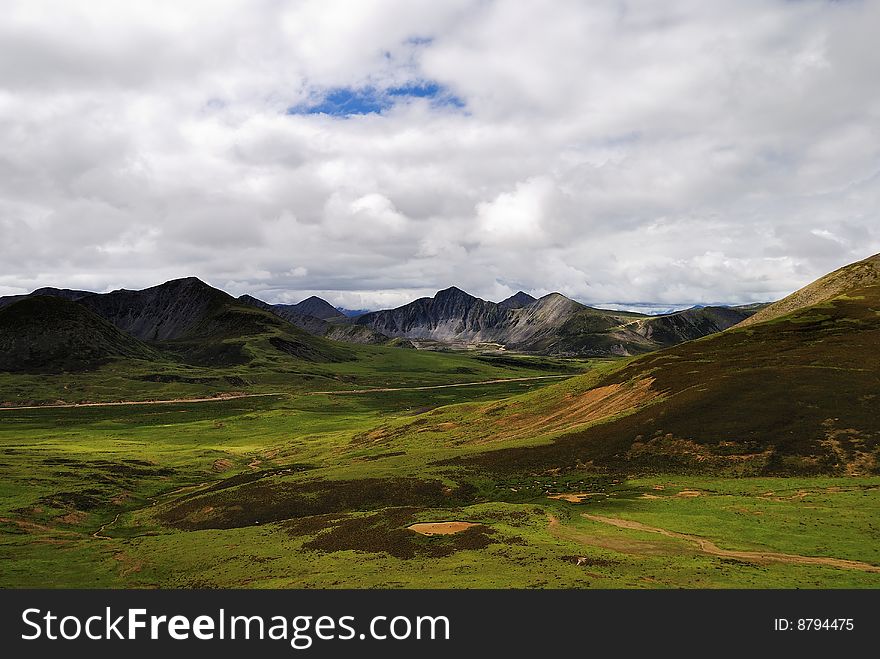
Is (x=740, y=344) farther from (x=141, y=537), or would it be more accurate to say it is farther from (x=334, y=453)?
(x=141, y=537)

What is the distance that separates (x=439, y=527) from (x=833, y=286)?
206m

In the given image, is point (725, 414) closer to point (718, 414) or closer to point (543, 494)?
point (718, 414)

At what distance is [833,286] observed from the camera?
631 feet

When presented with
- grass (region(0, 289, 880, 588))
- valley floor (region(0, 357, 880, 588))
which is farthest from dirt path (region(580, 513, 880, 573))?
grass (region(0, 289, 880, 588))

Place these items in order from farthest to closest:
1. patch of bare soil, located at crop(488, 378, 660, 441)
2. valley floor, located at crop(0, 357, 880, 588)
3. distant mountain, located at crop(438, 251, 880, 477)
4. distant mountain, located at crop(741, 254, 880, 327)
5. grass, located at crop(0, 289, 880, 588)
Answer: distant mountain, located at crop(741, 254, 880, 327) → patch of bare soil, located at crop(488, 378, 660, 441) → distant mountain, located at crop(438, 251, 880, 477) → grass, located at crop(0, 289, 880, 588) → valley floor, located at crop(0, 357, 880, 588)

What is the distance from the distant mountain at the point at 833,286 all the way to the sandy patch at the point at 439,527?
169m

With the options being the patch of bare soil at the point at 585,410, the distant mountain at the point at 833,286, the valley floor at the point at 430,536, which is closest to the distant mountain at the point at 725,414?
the patch of bare soil at the point at 585,410

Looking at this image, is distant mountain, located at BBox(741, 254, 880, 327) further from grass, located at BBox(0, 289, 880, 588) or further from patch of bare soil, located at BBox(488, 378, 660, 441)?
patch of bare soil, located at BBox(488, 378, 660, 441)

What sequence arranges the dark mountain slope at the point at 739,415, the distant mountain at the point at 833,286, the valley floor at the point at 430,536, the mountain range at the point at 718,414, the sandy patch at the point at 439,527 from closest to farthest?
the valley floor at the point at 430,536, the sandy patch at the point at 439,527, the dark mountain slope at the point at 739,415, the mountain range at the point at 718,414, the distant mountain at the point at 833,286

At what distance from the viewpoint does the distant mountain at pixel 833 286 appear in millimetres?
185188

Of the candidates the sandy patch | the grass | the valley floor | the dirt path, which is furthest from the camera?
the sandy patch

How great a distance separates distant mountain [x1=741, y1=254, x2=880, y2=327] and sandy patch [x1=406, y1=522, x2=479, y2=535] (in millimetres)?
169053

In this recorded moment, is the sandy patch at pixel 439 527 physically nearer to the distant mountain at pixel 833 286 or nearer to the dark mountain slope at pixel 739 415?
the dark mountain slope at pixel 739 415

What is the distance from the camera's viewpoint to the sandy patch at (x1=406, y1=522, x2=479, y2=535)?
51344 mm
